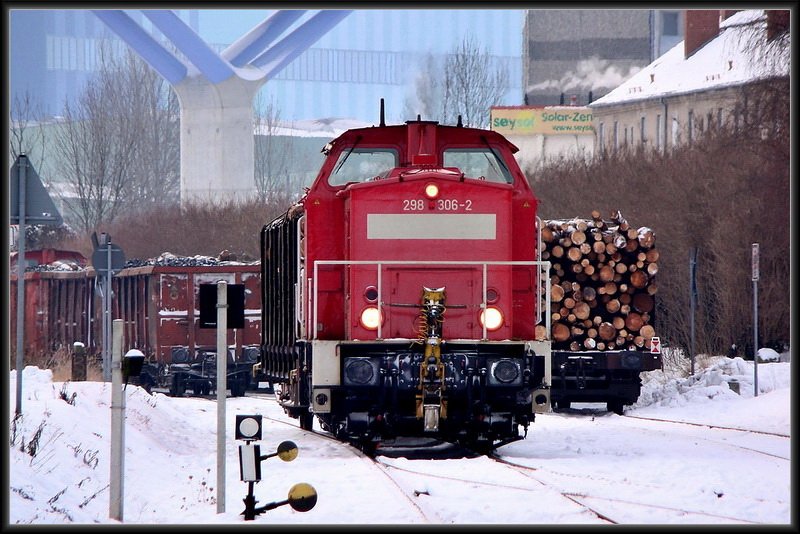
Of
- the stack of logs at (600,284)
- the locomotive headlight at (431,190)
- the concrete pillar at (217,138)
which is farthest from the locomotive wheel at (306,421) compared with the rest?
the concrete pillar at (217,138)

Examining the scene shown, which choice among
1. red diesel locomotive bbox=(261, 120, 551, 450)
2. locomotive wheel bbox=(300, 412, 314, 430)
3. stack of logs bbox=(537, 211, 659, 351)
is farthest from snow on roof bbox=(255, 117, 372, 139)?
red diesel locomotive bbox=(261, 120, 551, 450)

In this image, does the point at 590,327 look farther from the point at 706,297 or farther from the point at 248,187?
the point at 248,187

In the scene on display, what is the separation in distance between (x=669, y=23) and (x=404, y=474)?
7035 centimetres

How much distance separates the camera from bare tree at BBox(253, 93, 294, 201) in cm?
7344

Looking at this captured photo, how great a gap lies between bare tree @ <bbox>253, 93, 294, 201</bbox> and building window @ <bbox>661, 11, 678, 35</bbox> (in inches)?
870

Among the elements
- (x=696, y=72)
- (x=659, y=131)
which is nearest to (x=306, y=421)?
(x=696, y=72)

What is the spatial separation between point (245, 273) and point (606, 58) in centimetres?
5234

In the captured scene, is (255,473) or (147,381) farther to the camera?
(147,381)

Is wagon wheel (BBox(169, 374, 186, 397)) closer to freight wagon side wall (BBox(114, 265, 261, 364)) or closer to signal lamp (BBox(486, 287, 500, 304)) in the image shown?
freight wagon side wall (BBox(114, 265, 261, 364))

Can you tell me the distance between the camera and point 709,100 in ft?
158

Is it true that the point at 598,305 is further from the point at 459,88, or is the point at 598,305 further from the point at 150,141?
the point at 150,141

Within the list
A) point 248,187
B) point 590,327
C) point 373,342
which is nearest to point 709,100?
point 248,187

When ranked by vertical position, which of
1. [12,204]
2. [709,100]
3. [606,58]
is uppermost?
[606,58]

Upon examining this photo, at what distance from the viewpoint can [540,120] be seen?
2473 inches
